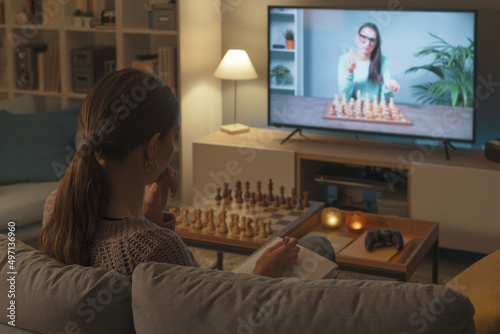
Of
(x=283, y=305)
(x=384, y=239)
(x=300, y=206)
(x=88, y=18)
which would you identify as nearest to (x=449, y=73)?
(x=300, y=206)

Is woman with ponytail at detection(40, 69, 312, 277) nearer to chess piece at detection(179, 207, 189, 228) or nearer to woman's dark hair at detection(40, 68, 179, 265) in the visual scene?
woman's dark hair at detection(40, 68, 179, 265)

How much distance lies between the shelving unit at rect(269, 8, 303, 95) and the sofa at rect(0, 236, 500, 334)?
2833 millimetres

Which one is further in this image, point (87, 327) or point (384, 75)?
point (384, 75)

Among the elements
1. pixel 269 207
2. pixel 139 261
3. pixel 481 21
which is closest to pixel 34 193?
pixel 269 207

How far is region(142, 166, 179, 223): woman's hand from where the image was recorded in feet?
6.27

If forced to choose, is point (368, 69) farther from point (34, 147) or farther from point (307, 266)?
point (307, 266)

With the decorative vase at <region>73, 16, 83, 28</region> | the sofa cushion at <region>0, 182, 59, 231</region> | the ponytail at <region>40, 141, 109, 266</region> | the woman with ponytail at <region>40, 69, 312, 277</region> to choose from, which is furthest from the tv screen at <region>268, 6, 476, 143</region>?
the ponytail at <region>40, 141, 109, 266</region>

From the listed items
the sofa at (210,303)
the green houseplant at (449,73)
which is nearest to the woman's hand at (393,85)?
the green houseplant at (449,73)

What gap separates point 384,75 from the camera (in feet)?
13.1

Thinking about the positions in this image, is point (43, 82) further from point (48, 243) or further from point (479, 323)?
point (479, 323)

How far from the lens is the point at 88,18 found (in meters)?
4.74

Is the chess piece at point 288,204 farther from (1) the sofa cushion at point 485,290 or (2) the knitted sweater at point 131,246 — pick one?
(2) the knitted sweater at point 131,246

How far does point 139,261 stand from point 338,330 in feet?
1.66

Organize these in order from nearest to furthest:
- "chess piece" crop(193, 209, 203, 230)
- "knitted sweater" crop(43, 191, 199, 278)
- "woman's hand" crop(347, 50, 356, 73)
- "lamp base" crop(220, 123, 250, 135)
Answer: "knitted sweater" crop(43, 191, 199, 278) < "chess piece" crop(193, 209, 203, 230) < "woman's hand" crop(347, 50, 356, 73) < "lamp base" crop(220, 123, 250, 135)
